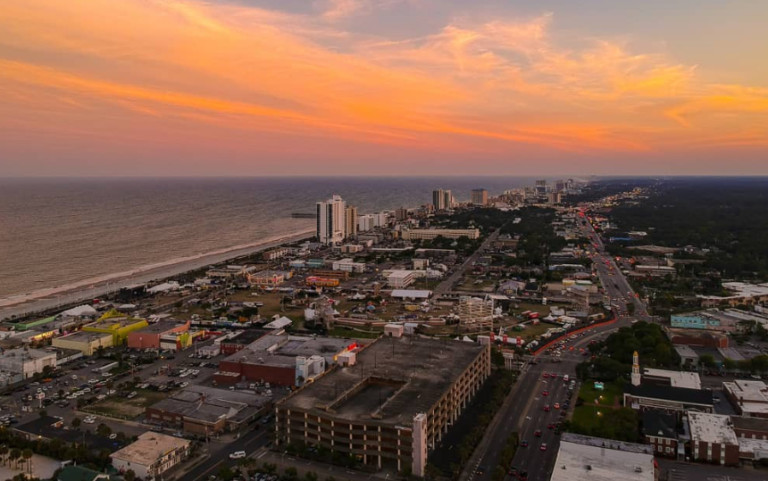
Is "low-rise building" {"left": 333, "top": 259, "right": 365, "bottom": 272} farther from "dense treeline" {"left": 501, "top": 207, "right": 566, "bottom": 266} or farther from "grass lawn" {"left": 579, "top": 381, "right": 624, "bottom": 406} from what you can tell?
"grass lawn" {"left": 579, "top": 381, "right": 624, "bottom": 406}

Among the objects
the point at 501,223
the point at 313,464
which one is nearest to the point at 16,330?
the point at 313,464

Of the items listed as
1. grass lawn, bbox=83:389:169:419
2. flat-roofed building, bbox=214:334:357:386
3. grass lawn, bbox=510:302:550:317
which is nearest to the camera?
grass lawn, bbox=83:389:169:419

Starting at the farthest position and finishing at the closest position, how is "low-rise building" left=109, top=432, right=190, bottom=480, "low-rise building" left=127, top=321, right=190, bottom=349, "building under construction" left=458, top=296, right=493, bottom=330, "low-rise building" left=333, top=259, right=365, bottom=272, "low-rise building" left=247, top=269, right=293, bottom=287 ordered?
"low-rise building" left=333, top=259, right=365, bottom=272 < "low-rise building" left=247, top=269, right=293, bottom=287 < "building under construction" left=458, top=296, right=493, bottom=330 < "low-rise building" left=127, top=321, right=190, bottom=349 < "low-rise building" left=109, top=432, right=190, bottom=480

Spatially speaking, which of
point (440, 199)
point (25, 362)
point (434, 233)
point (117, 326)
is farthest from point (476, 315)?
point (440, 199)

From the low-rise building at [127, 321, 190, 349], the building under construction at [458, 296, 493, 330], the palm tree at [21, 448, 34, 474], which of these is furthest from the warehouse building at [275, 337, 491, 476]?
the low-rise building at [127, 321, 190, 349]

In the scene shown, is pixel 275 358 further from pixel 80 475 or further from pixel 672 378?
pixel 672 378

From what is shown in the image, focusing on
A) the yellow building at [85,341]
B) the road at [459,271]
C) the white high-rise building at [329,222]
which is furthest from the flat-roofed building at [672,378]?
the white high-rise building at [329,222]
